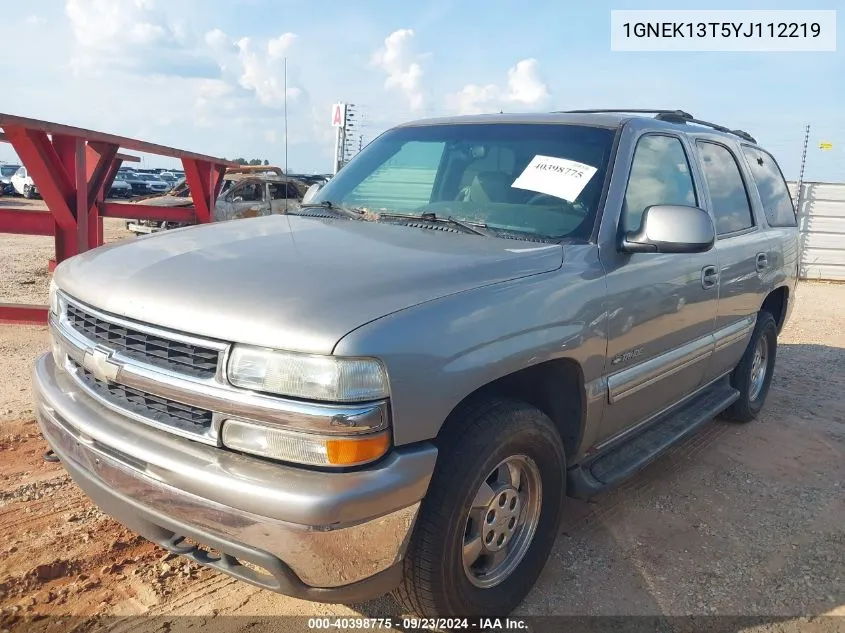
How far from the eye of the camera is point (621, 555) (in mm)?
3111

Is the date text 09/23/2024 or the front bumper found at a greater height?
the front bumper

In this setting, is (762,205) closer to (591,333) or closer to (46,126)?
(591,333)

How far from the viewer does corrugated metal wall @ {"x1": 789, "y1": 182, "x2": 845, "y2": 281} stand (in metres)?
13.4

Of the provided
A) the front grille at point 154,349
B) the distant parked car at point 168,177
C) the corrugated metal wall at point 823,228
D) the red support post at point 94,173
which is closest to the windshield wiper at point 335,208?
the front grille at point 154,349

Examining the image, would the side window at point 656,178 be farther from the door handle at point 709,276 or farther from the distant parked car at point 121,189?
the distant parked car at point 121,189

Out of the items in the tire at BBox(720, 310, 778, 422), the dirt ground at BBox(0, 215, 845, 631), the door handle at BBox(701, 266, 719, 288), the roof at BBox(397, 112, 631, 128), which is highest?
the roof at BBox(397, 112, 631, 128)

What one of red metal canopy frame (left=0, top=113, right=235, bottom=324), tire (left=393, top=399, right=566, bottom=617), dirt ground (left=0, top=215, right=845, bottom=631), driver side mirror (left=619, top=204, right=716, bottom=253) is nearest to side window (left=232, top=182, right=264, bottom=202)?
red metal canopy frame (left=0, top=113, right=235, bottom=324)

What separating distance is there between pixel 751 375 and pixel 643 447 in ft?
6.39

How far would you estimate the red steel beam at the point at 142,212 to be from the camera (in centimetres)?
700

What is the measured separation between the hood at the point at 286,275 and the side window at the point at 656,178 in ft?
2.11

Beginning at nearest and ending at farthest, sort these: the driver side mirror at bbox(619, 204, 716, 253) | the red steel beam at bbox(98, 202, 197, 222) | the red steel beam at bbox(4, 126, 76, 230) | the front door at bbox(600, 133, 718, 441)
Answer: the driver side mirror at bbox(619, 204, 716, 253)
the front door at bbox(600, 133, 718, 441)
the red steel beam at bbox(4, 126, 76, 230)
the red steel beam at bbox(98, 202, 197, 222)

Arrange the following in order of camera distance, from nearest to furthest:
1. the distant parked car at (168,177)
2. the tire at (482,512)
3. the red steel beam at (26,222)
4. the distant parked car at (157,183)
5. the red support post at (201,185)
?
the tire at (482,512)
the red steel beam at (26,222)
the red support post at (201,185)
the distant parked car at (157,183)
the distant parked car at (168,177)

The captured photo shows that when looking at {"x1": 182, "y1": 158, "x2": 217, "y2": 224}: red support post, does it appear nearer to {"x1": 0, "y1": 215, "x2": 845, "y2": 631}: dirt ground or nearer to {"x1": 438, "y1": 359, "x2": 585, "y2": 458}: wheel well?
{"x1": 0, "y1": 215, "x2": 845, "y2": 631}: dirt ground

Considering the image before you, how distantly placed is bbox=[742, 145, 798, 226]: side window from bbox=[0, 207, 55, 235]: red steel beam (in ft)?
17.3
